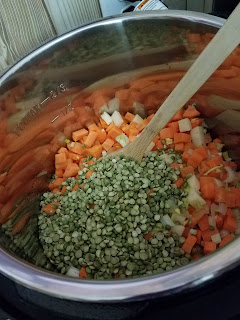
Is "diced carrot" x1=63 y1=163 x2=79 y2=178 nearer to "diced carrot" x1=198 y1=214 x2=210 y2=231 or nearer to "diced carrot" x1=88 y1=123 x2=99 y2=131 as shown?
"diced carrot" x1=88 y1=123 x2=99 y2=131

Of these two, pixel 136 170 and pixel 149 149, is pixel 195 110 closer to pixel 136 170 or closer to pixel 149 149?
pixel 149 149

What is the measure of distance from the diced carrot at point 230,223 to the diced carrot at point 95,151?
0.52m

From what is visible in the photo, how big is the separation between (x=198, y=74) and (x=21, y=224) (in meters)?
0.73

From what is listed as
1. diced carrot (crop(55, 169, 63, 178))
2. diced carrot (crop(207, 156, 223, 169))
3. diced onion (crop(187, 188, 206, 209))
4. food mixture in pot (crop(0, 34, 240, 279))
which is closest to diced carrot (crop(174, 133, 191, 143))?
food mixture in pot (crop(0, 34, 240, 279))

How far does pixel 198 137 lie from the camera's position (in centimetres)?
140

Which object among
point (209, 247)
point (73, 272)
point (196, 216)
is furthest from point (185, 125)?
point (73, 272)

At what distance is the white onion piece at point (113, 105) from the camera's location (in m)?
1.50

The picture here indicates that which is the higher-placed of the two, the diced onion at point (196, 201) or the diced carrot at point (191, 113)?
the diced carrot at point (191, 113)

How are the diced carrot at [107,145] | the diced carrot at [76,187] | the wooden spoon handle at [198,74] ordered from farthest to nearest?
1. the diced carrot at [107,145]
2. the diced carrot at [76,187]
3. the wooden spoon handle at [198,74]

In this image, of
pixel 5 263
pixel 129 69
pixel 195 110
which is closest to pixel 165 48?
pixel 129 69

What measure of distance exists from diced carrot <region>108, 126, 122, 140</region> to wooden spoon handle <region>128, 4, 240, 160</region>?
14 centimetres

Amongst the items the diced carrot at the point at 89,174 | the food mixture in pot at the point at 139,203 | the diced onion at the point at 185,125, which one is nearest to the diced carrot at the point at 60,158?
the food mixture in pot at the point at 139,203

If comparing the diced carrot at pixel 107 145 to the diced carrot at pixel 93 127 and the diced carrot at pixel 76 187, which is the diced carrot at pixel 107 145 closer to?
the diced carrot at pixel 93 127

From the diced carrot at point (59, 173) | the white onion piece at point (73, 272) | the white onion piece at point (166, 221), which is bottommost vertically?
the white onion piece at point (166, 221)
